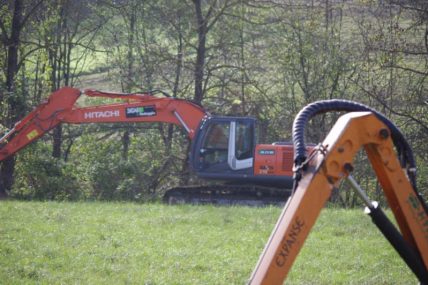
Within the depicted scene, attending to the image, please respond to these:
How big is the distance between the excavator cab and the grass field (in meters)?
4.23

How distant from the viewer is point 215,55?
24016 millimetres

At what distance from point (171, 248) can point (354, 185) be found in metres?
5.25

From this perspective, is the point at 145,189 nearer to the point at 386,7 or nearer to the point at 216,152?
the point at 216,152

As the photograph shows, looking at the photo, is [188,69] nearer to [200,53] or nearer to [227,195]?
[200,53]

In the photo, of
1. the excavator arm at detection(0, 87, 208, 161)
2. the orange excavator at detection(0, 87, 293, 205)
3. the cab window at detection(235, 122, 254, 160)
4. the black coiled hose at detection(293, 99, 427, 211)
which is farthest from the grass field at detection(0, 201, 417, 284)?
the excavator arm at detection(0, 87, 208, 161)

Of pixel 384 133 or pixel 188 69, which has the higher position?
pixel 188 69

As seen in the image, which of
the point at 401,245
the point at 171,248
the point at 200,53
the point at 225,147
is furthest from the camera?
the point at 200,53

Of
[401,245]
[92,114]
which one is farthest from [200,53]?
[401,245]

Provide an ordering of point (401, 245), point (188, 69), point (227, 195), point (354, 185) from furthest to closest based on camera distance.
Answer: point (188, 69), point (227, 195), point (401, 245), point (354, 185)

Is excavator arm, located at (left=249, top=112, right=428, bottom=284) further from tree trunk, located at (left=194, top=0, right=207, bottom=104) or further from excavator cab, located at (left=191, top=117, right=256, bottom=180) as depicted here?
tree trunk, located at (left=194, top=0, right=207, bottom=104)

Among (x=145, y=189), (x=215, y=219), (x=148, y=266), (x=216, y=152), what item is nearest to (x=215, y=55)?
(x=145, y=189)

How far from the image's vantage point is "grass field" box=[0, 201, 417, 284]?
7.98 m

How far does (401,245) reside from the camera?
489 cm

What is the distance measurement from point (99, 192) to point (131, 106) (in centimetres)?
296
